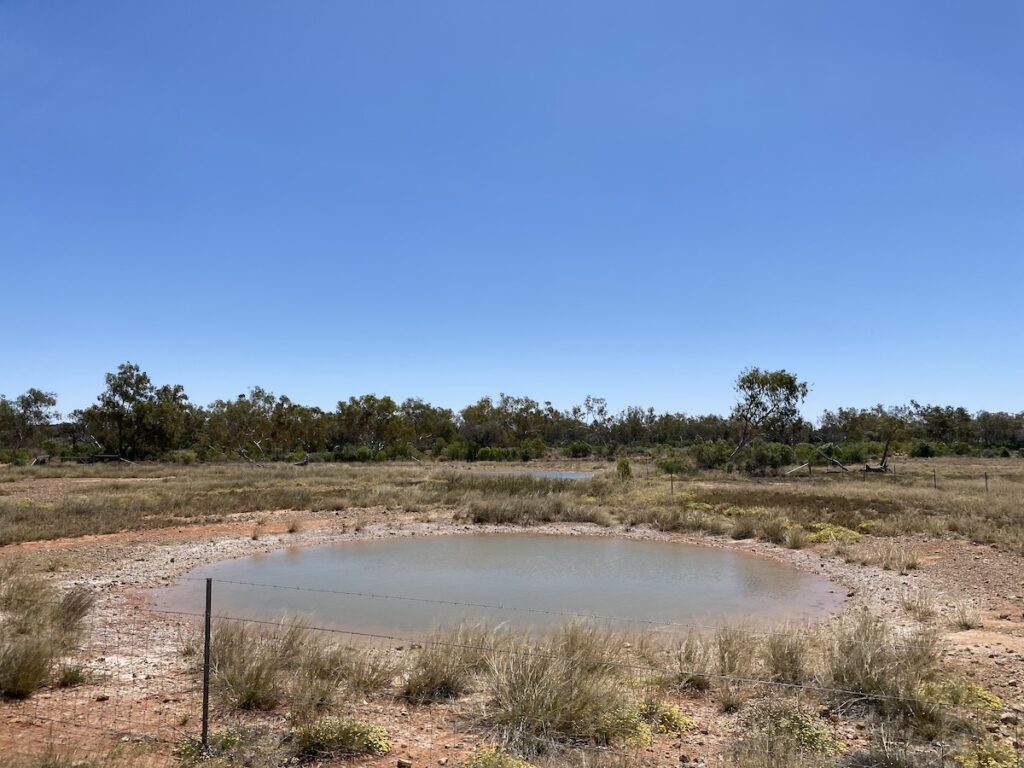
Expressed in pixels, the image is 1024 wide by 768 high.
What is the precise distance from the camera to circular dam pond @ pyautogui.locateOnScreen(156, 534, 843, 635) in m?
11.2

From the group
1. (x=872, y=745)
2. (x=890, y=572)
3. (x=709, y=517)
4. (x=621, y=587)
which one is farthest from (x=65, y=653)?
(x=709, y=517)

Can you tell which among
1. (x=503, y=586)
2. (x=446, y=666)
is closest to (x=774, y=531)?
(x=503, y=586)

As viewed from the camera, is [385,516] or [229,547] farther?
[385,516]

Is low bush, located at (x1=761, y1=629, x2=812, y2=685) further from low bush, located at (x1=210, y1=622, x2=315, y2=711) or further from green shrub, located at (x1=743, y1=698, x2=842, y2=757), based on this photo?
low bush, located at (x1=210, y1=622, x2=315, y2=711)

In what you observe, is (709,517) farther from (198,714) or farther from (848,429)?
(848,429)

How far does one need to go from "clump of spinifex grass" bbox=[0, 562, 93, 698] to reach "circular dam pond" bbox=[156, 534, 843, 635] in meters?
2.21

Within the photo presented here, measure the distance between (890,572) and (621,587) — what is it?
6.09m

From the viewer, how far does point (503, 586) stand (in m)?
13.8

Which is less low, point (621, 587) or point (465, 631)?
point (465, 631)

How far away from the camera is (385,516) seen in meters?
23.7

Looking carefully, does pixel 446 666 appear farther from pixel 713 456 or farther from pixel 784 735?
pixel 713 456

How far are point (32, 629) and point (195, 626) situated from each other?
234 centimetres

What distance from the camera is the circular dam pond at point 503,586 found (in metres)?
11.2

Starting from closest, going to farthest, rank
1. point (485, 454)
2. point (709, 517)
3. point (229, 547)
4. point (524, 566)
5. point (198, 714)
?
point (198, 714) < point (524, 566) < point (229, 547) < point (709, 517) < point (485, 454)
